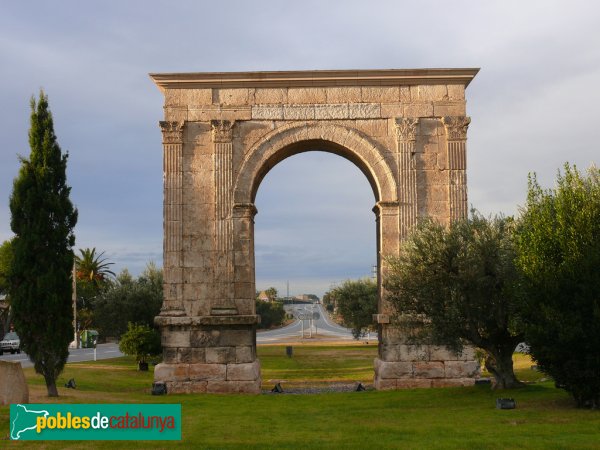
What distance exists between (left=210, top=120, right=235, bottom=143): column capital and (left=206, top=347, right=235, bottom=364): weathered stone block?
6.55 m

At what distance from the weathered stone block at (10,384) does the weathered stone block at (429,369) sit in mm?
11267

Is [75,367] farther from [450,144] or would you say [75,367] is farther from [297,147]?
[450,144]

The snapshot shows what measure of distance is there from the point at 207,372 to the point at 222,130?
7.60 meters

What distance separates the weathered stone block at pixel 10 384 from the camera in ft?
50.3

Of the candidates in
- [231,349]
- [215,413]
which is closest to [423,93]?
[231,349]

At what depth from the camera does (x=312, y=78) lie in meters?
22.0

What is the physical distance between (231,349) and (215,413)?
458 cm

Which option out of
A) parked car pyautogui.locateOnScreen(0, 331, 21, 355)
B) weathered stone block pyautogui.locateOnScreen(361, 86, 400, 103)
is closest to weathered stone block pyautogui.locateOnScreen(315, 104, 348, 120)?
weathered stone block pyautogui.locateOnScreen(361, 86, 400, 103)

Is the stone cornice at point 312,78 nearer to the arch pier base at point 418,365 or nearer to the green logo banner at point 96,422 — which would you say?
the arch pier base at point 418,365

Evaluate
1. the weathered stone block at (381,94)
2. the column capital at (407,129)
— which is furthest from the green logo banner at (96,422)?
the weathered stone block at (381,94)

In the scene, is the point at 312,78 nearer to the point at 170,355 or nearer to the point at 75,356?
the point at 170,355

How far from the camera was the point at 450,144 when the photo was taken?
21797 mm

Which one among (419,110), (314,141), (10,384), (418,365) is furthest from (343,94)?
(10,384)

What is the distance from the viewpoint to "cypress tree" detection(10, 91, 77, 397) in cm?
1975
